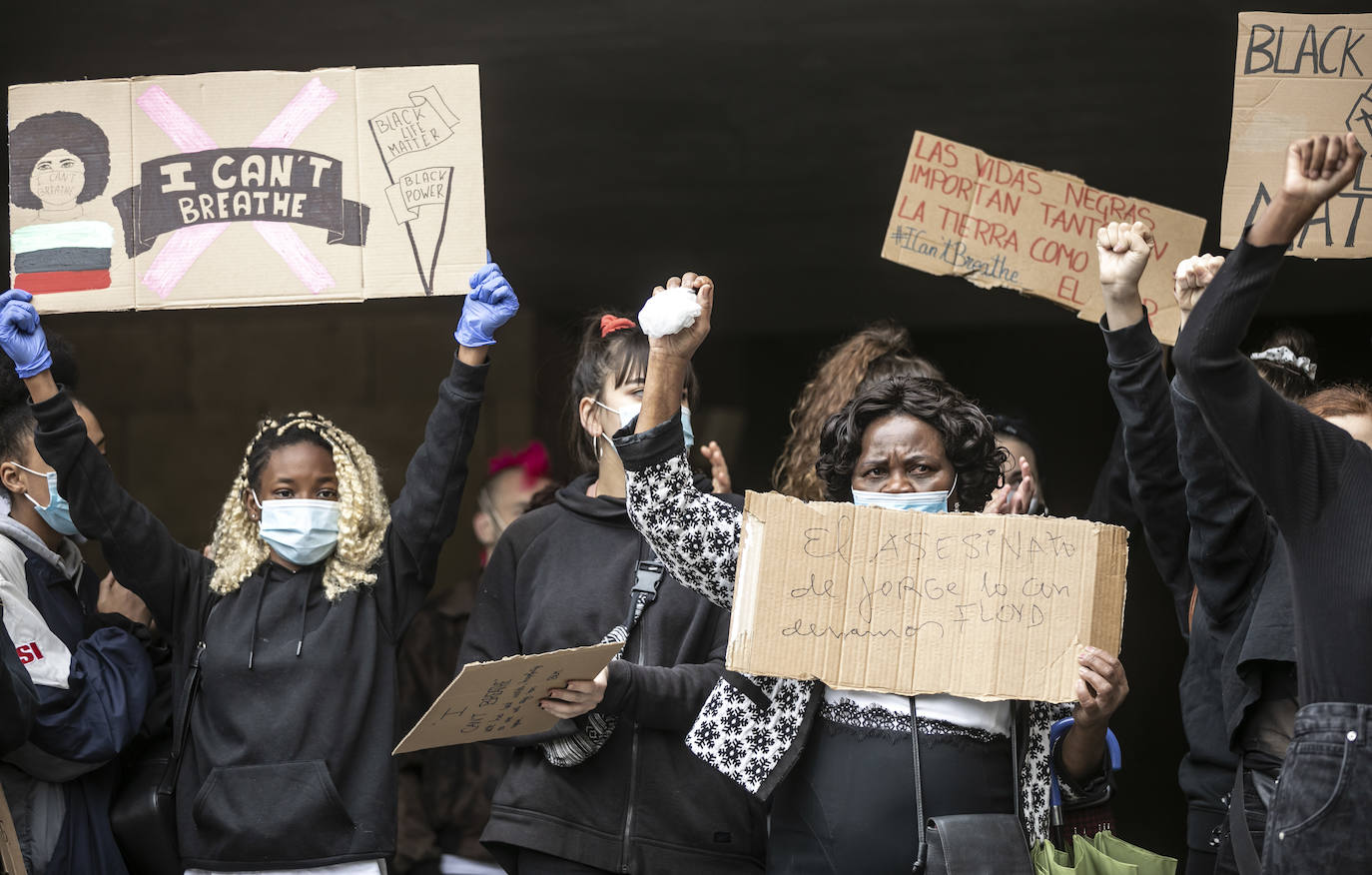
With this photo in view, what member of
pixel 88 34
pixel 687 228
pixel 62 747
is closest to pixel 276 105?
pixel 62 747

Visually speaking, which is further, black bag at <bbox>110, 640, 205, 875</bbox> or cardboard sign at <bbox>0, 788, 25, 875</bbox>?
black bag at <bbox>110, 640, 205, 875</bbox>

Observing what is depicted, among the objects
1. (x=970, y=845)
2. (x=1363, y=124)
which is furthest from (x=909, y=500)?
(x=1363, y=124)

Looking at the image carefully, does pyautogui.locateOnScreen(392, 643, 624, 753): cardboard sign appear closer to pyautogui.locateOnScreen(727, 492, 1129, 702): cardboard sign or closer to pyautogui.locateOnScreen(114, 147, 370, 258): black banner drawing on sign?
pyautogui.locateOnScreen(727, 492, 1129, 702): cardboard sign

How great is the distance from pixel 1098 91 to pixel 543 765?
4142 millimetres

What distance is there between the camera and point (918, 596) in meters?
2.74

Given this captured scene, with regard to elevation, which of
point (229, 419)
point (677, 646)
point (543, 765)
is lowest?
point (543, 765)

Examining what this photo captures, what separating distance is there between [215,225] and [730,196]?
404 centimetres

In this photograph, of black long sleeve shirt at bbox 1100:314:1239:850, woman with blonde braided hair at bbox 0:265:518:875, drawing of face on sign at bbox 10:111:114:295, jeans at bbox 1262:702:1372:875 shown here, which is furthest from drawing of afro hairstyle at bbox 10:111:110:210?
jeans at bbox 1262:702:1372:875

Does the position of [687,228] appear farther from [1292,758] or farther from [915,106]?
[1292,758]

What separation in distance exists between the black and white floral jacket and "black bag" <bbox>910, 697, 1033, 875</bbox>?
0.14 meters

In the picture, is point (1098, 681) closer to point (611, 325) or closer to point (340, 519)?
point (611, 325)

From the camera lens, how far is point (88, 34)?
5.70 meters

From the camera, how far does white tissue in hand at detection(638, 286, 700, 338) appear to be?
2.71 meters

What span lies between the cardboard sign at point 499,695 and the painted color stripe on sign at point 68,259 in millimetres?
1573
